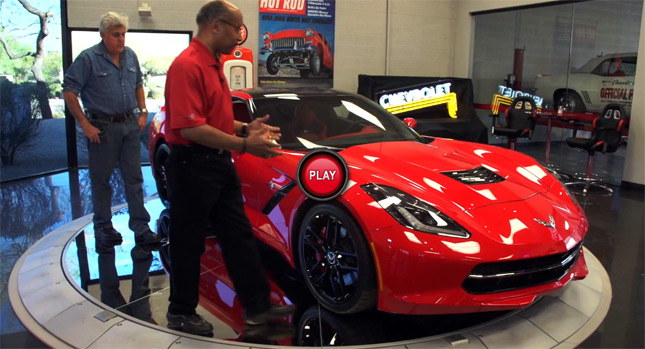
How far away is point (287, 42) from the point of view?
7.84 meters

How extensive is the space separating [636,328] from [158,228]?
3.25 m

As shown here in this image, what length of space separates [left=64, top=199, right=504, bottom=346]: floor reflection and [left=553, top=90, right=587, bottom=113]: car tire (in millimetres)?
5727

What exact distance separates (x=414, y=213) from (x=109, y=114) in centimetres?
235

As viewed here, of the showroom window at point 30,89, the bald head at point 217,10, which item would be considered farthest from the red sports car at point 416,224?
the showroom window at point 30,89

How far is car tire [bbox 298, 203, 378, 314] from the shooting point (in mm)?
2326

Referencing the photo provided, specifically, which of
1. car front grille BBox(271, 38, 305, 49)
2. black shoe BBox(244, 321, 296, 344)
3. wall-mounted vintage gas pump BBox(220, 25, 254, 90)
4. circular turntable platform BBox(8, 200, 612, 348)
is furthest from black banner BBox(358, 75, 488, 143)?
black shoe BBox(244, 321, 296, 344)

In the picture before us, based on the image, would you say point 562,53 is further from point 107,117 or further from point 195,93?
point 195,93

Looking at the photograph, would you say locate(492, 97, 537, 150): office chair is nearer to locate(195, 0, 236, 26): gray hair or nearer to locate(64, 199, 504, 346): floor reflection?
locate(64, 199, 504, 346): floor reflection

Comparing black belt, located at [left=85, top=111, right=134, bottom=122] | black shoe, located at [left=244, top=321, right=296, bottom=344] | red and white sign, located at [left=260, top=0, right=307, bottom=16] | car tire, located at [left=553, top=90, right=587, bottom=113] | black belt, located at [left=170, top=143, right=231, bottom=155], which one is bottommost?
black shoe, located at [left=244, top=321, right=296, bottom=344]

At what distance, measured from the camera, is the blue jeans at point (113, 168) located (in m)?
3.58

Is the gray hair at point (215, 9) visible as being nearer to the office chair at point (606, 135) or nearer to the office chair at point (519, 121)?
the office chair at point (606, 135)

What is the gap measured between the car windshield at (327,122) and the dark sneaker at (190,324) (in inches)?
43.0

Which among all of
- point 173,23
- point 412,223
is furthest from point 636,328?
point 173,23

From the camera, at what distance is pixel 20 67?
6070 millimetres
